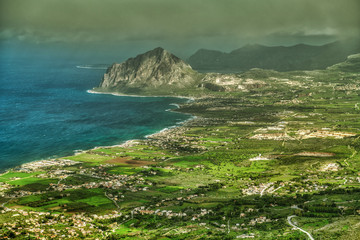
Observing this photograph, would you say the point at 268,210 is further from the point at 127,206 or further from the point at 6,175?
the point at 6,175

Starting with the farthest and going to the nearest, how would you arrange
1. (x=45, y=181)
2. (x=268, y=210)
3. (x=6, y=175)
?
(x=6, y=175), (x=45, y=181), (x=268, y=210)

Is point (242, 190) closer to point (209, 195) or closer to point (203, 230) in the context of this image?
point (209, 195)

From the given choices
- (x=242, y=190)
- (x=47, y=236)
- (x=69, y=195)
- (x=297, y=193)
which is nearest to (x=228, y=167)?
(x=242, y=190)

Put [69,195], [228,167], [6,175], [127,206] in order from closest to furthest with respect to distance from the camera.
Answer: [127,206] < [69,195] < [6,175] < [228,167]

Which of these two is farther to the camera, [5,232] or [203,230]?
[203,230]

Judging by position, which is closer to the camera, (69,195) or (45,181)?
(69,195)

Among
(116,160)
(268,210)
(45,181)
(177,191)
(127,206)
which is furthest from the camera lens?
(116,160)

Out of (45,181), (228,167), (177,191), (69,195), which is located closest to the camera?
(69,195)

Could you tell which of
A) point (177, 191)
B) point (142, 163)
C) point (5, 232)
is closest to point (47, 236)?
point (5, 232)
